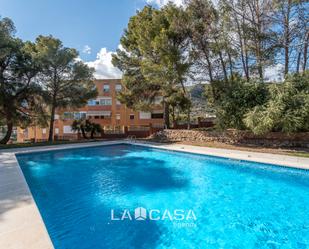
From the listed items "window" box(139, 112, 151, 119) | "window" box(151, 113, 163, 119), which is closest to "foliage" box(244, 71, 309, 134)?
"window" box(151, 113, 163, 119)

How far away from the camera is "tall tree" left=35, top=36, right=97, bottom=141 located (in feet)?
73.0

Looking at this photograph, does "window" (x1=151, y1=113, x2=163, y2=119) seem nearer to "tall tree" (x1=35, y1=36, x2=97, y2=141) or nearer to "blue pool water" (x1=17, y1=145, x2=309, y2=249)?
"tall tree" (x1=35, y1=36, x2=97, y2=141)

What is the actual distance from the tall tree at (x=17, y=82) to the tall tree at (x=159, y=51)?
445 inches

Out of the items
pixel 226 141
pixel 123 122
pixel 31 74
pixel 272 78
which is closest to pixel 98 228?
pixel 226 141

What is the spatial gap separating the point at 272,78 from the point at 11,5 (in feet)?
81.4

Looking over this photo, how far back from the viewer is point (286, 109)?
1491cm

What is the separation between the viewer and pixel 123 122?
131ft

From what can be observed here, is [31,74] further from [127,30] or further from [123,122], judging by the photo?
[123,122]

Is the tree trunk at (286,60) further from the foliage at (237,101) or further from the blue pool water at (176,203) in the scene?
the blue pool water at (176,203)

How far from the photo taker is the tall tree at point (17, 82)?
1941 centimetres

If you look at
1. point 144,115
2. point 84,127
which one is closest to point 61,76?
point 84,127

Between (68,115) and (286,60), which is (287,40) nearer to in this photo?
(286,60)

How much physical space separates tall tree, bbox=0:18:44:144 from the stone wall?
1572cm

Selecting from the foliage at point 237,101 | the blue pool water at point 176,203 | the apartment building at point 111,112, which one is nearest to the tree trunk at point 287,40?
the foliage at point 237,101
